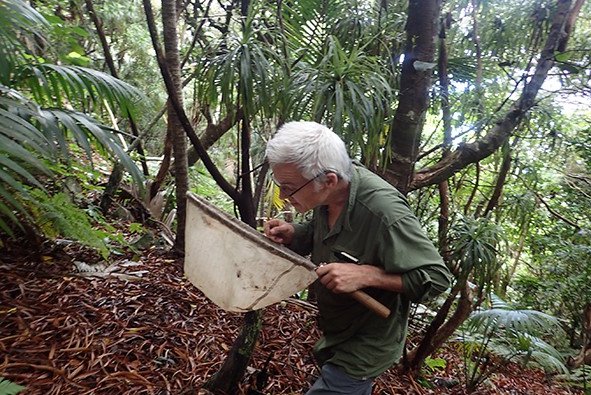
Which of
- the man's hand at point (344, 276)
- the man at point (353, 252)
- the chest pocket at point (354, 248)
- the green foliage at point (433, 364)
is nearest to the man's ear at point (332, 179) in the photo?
the man at point (353, 252)

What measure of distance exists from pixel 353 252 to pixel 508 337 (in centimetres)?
260

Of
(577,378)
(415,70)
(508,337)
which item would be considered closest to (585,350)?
(577,378)

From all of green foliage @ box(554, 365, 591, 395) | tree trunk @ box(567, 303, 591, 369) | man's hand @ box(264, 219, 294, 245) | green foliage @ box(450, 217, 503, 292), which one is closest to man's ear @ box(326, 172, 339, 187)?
man's hand @ box(264, 219, 294, 245)

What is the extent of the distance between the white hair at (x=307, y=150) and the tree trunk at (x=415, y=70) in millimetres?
851

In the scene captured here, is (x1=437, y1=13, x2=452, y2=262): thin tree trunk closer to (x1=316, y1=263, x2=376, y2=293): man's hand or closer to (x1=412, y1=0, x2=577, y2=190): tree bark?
(x1=412, y1=0, x2=577, y2=190): tree bark

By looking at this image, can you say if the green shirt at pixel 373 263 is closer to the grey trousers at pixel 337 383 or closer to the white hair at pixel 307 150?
the grey trousers at pixel 337 383

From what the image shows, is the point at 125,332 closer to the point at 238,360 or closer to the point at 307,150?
the point at 238,360

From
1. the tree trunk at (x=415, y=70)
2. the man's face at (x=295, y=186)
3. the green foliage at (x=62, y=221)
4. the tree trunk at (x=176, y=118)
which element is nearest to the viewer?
the man's face at (x=295, y=186)

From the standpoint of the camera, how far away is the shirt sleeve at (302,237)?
187cm

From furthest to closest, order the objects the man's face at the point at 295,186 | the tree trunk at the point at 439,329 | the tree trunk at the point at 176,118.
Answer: the tree trunk at the point at 439,329
the tree trunk at the point at 176,118
the man's face at the point at 295,186

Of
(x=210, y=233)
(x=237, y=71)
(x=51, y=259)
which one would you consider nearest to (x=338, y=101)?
(x=237, y=71)

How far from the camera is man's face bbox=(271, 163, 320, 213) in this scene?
1.50m

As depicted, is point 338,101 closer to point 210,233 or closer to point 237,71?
point 237,71

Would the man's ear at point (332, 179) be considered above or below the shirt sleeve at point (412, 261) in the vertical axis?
above
